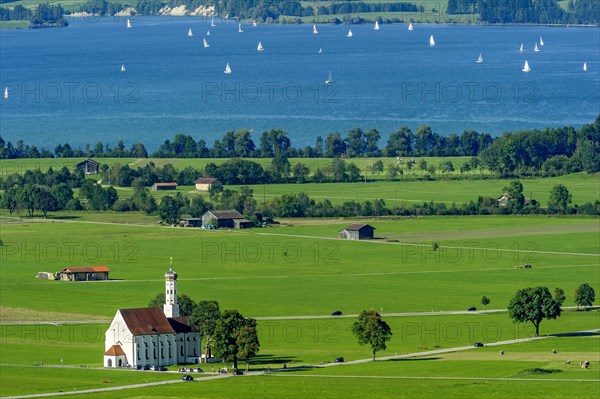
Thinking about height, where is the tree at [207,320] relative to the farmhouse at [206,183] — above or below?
below

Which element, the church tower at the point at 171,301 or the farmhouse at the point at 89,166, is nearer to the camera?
the church tower at the point at 171,301

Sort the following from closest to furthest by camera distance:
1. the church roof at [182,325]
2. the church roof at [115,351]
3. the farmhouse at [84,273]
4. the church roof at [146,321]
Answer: the church roof at [115,351] → the church roof at [146,321] → the church roof at [182,325] → the farmhouse at [84,273]

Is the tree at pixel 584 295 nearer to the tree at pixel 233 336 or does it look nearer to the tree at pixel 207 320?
the tree at pixel 207 320

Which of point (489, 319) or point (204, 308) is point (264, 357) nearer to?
point (204, 308)

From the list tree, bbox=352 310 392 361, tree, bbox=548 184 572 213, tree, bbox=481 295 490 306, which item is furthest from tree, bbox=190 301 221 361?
tree, bbox=548 184 572 213

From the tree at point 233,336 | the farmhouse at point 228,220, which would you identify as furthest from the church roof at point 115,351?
the farmhouse at point 228,220
